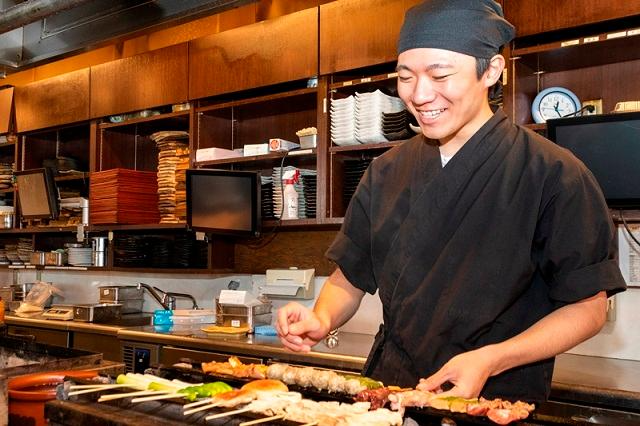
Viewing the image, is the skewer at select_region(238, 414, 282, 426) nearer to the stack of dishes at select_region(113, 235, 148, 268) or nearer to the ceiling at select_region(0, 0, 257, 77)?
the ceiling at select_region(0, 0, 257, 77)

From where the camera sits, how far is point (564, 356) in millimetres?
3326

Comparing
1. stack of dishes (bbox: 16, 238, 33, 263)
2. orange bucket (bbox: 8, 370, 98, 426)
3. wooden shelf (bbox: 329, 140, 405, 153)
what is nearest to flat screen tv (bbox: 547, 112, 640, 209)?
wooden shelf (bbox: 329, 140, 405, 153)

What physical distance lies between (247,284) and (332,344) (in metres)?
1.25

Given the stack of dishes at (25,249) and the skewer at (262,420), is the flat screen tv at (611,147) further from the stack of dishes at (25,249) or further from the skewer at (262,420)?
the stack of dishes at (25,249)

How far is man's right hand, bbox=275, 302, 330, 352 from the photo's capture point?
5.69 ft

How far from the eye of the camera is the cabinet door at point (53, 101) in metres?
5.27

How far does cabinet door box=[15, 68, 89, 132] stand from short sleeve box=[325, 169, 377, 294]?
387 centimetres

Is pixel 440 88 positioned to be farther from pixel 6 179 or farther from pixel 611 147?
pixel 6 179

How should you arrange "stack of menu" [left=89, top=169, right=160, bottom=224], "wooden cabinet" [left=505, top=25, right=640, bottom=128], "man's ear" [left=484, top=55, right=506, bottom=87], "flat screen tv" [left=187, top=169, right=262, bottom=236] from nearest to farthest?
"man's ear" [left=484, top=55, right=506, bottom=87], "wooden cabinet" [left=505, top=25, right=640, bottom=128], "flat screen tv" [left=187, top=169, right=262, bottom=236], "stack of menu" [left=89, top=169, right=160, bottom=224]

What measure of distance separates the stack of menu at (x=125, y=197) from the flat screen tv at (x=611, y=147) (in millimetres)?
3056

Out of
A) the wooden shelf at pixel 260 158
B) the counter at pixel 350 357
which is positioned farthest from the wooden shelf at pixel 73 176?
the wooden shelf at pixel 260 158

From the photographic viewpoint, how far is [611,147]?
2.94 metres

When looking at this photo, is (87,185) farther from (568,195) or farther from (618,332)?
(568,195)

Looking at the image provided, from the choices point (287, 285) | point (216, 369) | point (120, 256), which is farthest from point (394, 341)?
point (120, 256)
